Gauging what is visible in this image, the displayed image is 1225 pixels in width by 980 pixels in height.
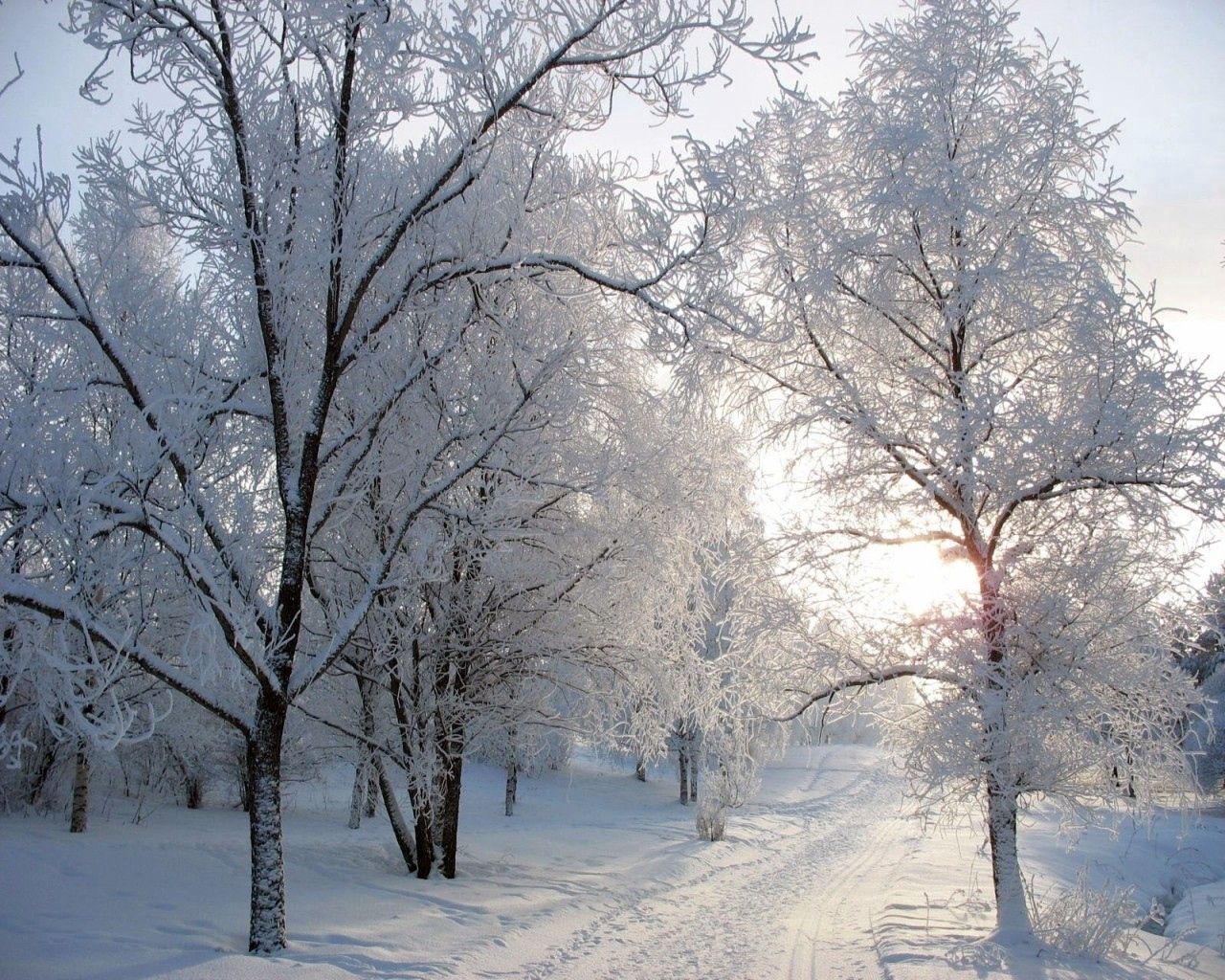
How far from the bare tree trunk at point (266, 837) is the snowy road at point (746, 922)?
5.21 feet

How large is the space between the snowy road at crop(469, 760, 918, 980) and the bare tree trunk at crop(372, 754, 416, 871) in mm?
2685

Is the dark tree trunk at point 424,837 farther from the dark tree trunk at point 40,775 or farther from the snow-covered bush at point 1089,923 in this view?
the dark tree trunk at point 40,775

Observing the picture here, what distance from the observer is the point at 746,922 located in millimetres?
8508

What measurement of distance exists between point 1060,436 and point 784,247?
3.34m

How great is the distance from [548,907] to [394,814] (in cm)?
231

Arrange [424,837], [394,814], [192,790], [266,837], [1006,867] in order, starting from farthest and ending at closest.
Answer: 1. [192,790]
2. [424,837]
3. [394,814]
4. [1006,867]
5. [266,837]

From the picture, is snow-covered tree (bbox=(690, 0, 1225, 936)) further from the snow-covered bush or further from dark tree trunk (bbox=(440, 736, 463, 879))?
dark tree trunk (bbox=(440, 736, 463, 879))

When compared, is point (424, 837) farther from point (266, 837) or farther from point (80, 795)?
point (80, 795)

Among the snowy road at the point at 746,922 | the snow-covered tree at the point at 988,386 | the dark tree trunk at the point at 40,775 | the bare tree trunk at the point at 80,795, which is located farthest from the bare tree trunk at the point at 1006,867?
the dark tree trunk at the point at 40,775

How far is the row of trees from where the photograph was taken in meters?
5.27

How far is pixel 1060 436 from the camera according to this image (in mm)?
6652

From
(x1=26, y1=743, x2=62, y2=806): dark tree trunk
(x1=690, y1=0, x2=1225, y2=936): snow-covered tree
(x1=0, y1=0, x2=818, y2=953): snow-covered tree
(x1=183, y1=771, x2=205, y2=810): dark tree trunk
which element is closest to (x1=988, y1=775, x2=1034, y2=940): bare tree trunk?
(x1=690, y1=0, x2=1225, y2=936): snow-covered tree

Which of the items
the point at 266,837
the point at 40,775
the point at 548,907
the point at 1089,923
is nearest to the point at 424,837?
the point at 548,907

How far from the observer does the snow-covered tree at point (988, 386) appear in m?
6.60
